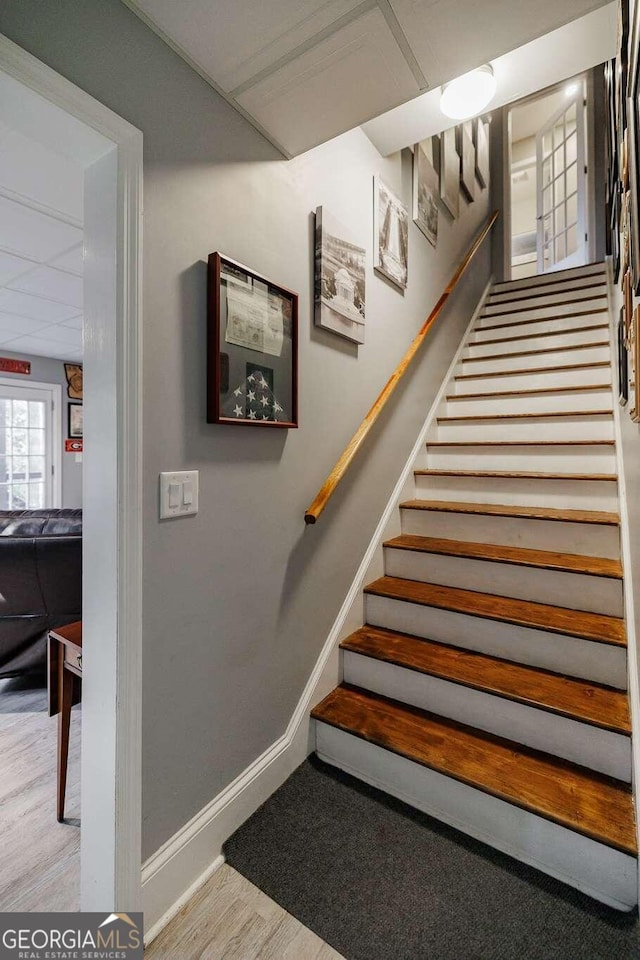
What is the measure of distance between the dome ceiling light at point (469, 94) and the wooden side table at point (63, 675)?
2449 mm

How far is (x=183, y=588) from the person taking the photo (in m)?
1.21

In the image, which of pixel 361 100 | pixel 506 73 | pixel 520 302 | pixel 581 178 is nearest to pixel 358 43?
pixel 361 100

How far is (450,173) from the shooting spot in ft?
10.2

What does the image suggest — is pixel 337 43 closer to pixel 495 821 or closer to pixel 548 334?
pixel 495 821

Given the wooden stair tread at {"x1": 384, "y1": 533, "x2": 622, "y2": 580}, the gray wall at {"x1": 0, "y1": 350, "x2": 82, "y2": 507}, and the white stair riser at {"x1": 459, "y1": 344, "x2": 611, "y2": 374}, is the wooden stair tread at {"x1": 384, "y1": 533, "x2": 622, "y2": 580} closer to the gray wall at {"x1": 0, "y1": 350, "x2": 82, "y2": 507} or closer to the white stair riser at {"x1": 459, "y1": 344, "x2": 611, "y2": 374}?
the white stair riser at {"x1": 459, "y1": 344, "x2": 611, "y2": 374}

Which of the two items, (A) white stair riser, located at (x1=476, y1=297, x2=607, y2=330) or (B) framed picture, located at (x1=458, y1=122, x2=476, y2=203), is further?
(B) framed picture, located at (x1=458, y1=122, x2=476, y2=203)

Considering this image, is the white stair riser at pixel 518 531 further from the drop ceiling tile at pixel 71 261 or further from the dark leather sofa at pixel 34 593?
the drop ceiling tile at pixel 71 261

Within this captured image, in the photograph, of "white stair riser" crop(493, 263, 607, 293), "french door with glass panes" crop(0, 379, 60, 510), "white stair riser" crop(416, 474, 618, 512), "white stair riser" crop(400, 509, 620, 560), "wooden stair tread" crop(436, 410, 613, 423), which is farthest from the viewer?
"french door with glass panes" crop(0, 379, 60, 510)

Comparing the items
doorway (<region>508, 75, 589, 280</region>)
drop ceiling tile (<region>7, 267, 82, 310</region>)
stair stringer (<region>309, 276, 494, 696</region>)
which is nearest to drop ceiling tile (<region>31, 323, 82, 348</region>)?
drop ceiling tile (<region>7, 267, 82, 310</region>)

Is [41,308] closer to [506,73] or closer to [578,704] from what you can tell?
[506,73]

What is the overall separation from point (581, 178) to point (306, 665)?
5.83 meters

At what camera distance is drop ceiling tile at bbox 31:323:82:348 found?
13.5 ft

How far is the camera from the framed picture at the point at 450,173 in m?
2.91

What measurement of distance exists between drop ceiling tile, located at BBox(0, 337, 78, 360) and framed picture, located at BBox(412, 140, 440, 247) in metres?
3.96
